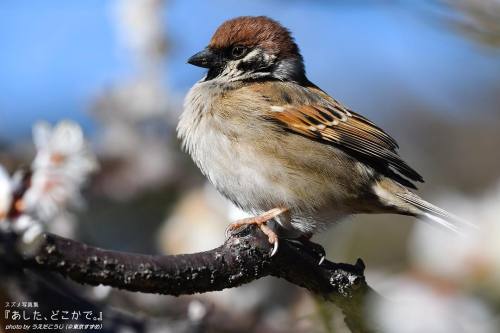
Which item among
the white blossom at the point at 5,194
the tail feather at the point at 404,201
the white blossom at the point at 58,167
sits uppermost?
the tail feather at the point at 404,201

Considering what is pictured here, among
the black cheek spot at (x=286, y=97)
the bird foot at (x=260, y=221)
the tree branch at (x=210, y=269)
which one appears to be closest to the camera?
the tree branch at (x=210, y=269)

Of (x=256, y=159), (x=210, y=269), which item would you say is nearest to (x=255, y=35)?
(x=256, y=159)

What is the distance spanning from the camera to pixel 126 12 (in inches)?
197

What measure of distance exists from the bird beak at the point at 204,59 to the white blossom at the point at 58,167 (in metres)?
1.42

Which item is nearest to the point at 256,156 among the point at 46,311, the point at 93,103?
the point at 46,311

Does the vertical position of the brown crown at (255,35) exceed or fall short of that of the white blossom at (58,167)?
it exceeds it

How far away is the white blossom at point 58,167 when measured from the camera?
2.20 metres

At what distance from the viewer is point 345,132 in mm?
3734

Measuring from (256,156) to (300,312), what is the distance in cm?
74

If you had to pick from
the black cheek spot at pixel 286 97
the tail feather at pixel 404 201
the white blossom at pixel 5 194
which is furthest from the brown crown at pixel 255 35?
the white blossom at pixel 5 194

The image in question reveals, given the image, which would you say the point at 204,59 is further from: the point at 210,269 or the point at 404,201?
the point at 210,269

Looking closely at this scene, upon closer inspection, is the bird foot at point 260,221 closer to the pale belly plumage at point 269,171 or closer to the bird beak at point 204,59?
the pale belly plumage at point 269,171

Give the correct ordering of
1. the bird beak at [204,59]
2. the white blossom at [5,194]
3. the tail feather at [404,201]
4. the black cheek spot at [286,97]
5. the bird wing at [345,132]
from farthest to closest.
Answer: the bird beak at [204,59] → the black cheek spot at [286,97] → the bird wing at [345,132] → the tail feather at [404,201] → the white blossom at [5,194]

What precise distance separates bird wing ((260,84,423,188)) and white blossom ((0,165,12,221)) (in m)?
1.76
